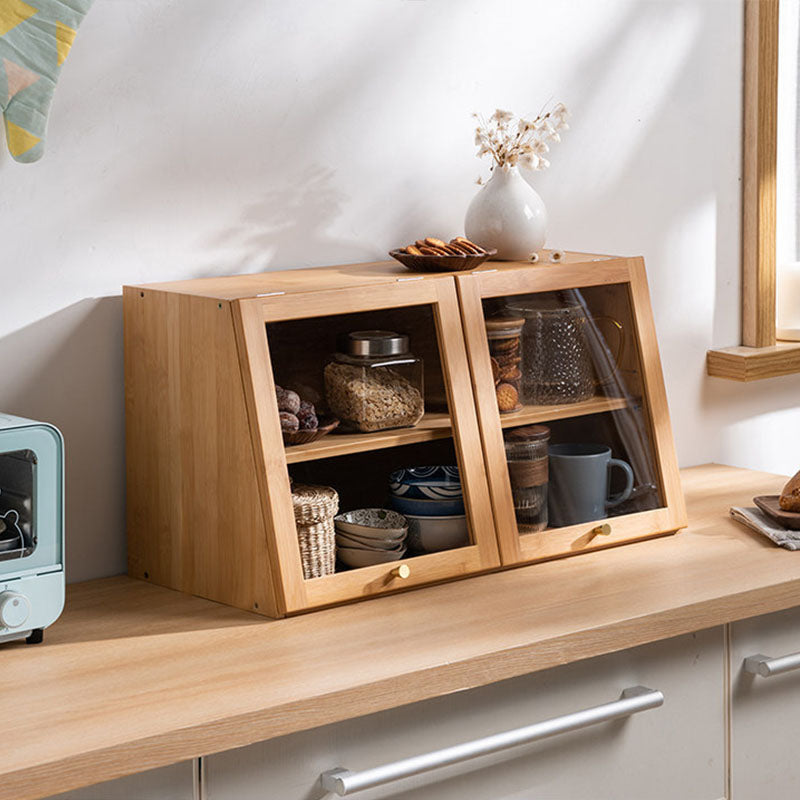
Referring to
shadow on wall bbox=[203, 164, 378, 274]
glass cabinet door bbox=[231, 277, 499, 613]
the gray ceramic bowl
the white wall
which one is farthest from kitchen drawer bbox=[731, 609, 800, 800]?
shadow on wall bbox=[203, 164, 378, 274]

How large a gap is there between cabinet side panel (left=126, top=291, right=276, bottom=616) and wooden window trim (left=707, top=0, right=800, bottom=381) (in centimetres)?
117

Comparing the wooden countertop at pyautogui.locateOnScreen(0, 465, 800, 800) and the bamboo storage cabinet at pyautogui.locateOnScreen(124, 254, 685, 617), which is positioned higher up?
the bamboo storage cabinet at pyautogui.locateOnScreen(124, 254, 685, 617)

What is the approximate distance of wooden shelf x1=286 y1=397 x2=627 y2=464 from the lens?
1.72 metres

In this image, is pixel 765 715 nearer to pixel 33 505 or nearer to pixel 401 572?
pixel 401 572

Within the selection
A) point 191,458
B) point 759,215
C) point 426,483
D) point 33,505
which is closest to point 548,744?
point 426,483

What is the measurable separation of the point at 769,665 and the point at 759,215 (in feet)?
3.43

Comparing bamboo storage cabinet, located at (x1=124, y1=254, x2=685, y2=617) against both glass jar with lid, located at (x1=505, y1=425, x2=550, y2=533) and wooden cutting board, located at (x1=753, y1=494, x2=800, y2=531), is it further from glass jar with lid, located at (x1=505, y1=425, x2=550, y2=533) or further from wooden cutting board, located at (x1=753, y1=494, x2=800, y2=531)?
wooden cutting board, located at (x1=753, y1=494, x2=800, y2=531)

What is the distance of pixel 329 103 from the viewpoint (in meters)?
2.02

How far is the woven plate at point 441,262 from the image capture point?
1.87m

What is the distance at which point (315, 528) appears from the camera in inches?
67.5

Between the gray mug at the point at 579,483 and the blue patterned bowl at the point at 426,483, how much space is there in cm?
17

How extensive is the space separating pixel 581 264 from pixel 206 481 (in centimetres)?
66

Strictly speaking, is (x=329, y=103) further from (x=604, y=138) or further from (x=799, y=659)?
(x=799, y=659)

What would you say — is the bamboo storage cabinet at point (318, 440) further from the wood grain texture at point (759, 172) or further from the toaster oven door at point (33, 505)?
the wood grain texture at point (759, 172)
